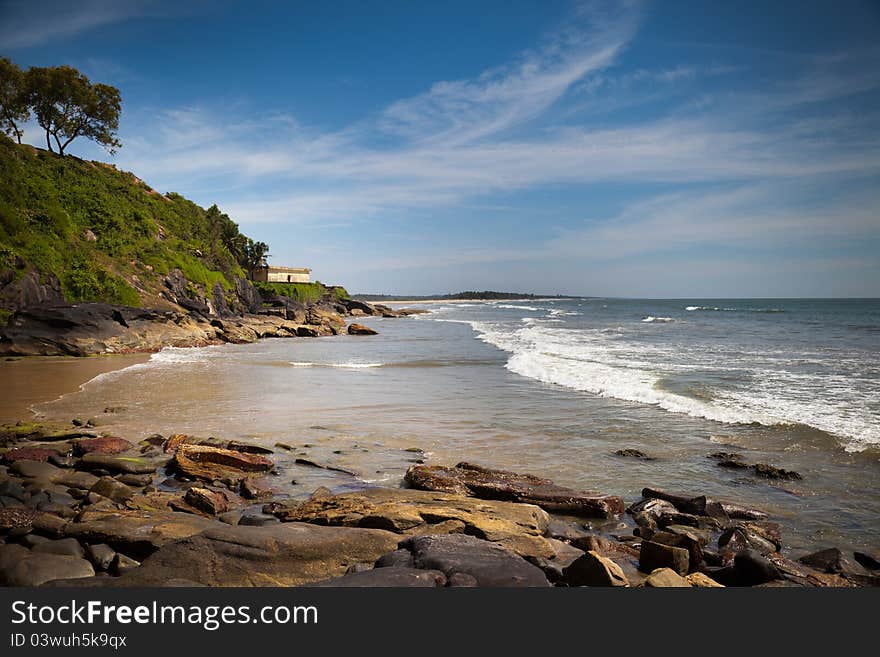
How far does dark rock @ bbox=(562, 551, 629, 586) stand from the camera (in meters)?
4.91

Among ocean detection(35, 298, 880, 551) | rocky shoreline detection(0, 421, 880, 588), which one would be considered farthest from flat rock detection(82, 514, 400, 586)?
ocean detection(35, 298, 880, 551)

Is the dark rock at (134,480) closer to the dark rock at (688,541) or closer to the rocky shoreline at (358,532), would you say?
the rocky shoreline at (358,532)

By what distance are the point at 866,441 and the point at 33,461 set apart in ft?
53.0

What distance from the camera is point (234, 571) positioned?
4898mm

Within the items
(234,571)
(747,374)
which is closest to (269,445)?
(234,571)

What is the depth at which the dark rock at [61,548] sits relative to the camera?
16.8 ft

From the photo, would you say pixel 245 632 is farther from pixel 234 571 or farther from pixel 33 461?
pixel 33 461

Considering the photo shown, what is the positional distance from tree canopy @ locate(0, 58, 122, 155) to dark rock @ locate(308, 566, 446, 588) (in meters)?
63.0

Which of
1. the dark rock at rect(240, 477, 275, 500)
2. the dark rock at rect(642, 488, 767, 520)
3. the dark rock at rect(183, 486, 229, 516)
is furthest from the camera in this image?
the dark rock at rect(240, 477, 275, 500)

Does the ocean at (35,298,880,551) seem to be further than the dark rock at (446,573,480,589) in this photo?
Yes

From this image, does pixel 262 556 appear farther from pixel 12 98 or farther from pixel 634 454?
pixel 12 98

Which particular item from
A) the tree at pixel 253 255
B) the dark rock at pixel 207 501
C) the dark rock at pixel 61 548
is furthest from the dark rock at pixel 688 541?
the tree at pixel 253 255

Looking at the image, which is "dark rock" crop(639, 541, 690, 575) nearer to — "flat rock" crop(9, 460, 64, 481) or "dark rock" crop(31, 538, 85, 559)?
"dark rock" crop(31, 538, 85, 559)

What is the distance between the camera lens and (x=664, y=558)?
573cm
